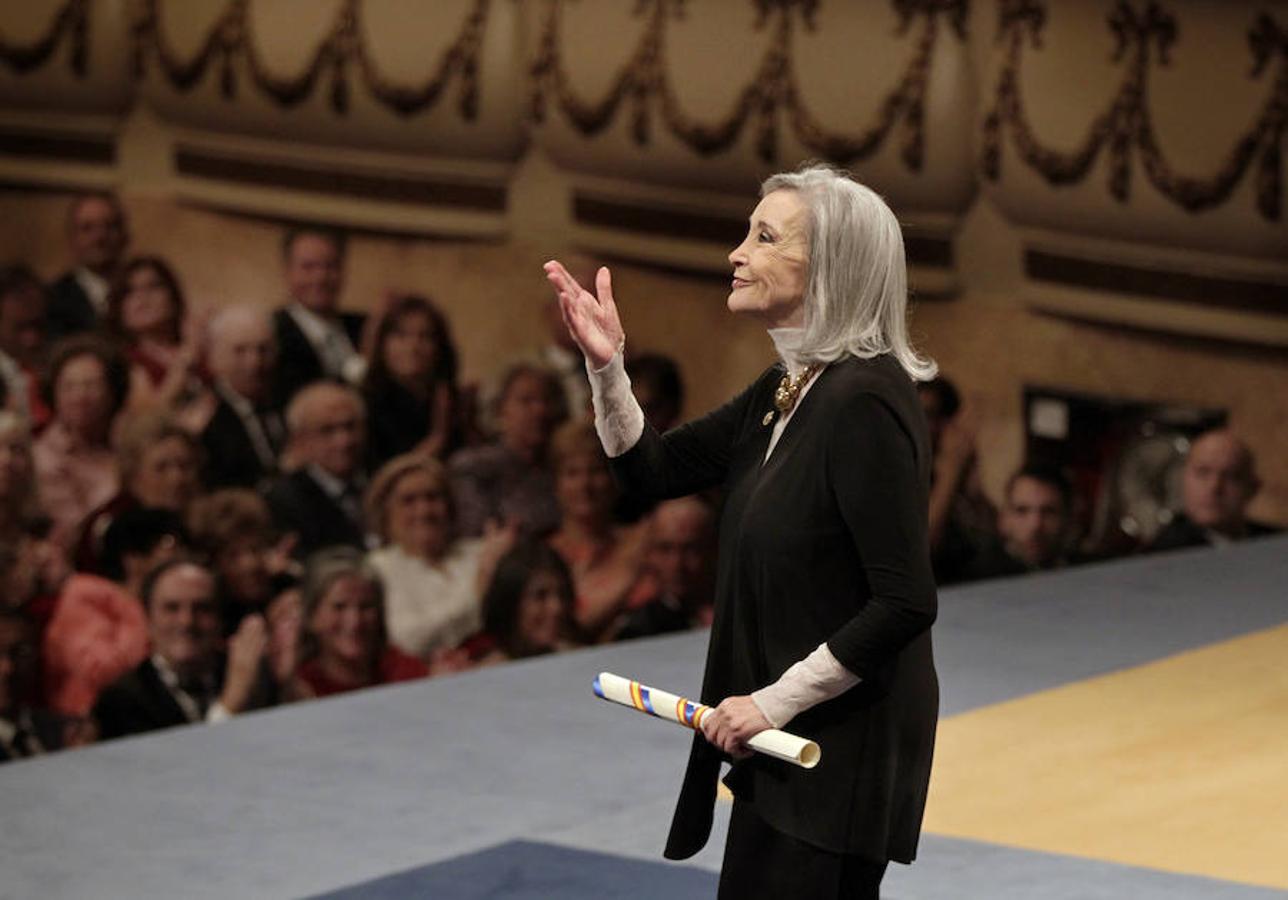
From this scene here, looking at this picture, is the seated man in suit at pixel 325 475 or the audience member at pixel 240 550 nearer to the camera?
the audience member at pixel 240 550

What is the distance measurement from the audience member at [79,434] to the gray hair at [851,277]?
511 centimetres

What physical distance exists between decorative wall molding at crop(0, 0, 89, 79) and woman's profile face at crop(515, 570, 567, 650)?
3.22 meters

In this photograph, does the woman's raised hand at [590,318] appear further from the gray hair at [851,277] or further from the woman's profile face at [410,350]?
the woman's profile face at [410,350]

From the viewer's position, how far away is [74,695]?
6043 millimetres

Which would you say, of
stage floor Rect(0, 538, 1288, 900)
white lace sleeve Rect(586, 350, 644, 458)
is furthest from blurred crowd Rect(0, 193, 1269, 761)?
white lace sleeve Rect(586, 350, 644, 458)

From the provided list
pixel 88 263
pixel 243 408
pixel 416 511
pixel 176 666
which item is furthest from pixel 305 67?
pixel 176 666

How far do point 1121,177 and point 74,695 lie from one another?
369cm

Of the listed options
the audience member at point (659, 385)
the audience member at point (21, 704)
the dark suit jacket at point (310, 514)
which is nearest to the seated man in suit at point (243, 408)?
the dark suit jacket at point (310, 514)

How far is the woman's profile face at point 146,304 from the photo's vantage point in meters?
8.09

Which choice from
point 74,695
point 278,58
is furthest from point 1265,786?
point 278,58

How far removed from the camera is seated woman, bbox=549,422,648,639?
25.7ft

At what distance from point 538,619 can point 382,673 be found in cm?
86

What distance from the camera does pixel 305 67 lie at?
30.0 feet

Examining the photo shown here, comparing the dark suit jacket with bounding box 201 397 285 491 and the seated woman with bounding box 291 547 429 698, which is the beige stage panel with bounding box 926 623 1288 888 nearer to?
the seated woman with bounding box 291 547 429 698
